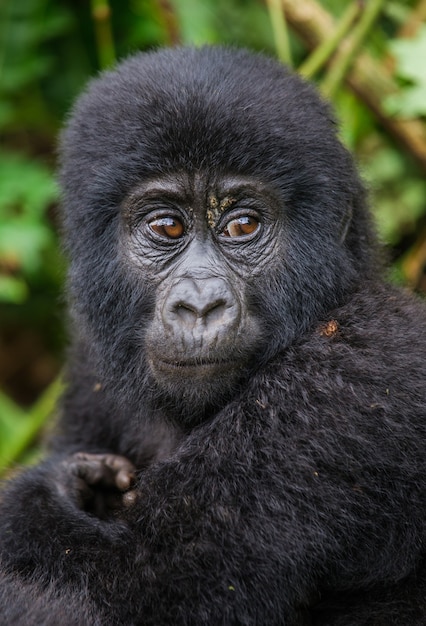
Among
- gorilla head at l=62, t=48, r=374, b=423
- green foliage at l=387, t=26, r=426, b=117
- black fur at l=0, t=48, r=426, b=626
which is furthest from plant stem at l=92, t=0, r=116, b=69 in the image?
gorilla head at l=62, t=48, r=374, b=423

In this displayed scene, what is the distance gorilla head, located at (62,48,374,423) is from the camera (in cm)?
322

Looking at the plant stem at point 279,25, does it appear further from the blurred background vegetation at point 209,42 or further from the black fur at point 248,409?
the black fur at point 248,409

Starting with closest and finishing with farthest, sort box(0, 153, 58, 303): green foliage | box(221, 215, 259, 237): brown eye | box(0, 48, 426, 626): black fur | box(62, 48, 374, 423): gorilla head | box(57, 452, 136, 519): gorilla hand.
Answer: box(0, 48, 426, 626): black fur, box(62, 48, 374, 423): gorilla head, box(221, 215, 259, 237): brown eye, box(57, 452, 136, 519): gorilla hand, box(0, 153, 58, 303): green foliage

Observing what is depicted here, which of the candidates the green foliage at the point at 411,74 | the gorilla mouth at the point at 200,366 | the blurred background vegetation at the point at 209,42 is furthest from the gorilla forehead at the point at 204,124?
the green foliage at the point at 411,74

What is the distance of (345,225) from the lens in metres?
3.49

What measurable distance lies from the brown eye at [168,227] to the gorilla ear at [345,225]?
610 millimetres

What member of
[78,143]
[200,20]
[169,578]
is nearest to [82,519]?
[169,578]

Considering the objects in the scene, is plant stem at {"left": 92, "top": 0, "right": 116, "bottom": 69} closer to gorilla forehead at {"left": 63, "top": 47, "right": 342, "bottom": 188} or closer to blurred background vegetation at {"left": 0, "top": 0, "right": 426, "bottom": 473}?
blurred background vegetation at {"left": 0, "top": 0, "right": 426, "bottom": 473}

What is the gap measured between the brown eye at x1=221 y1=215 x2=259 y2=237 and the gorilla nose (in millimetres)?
277

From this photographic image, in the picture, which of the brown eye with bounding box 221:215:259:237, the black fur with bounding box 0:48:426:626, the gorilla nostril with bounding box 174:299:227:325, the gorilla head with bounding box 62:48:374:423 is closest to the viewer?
the black fur with bounding box 0:48:426:626

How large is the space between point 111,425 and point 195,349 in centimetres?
113

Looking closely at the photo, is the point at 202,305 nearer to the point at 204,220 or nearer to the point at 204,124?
the point at 204,220

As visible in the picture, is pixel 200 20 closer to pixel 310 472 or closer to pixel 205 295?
pixel 205 295

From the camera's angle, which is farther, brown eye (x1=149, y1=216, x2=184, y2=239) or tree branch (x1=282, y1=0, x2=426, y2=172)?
tree branch (x1=282, y1=0, x2=426, y2=172)
